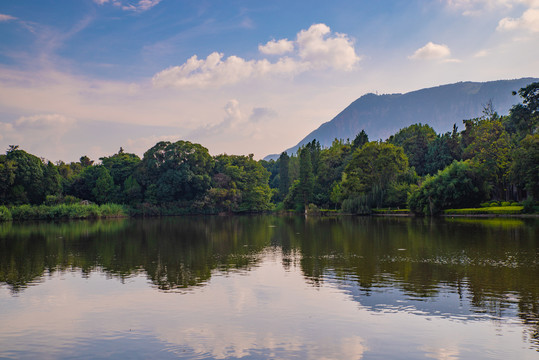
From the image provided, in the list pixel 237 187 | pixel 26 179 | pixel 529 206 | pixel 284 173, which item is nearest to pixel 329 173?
pixel 284 173

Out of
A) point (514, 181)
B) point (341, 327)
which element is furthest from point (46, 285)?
point (514, 181)

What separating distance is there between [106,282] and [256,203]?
264 ft

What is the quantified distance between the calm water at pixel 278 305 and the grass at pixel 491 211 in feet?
111

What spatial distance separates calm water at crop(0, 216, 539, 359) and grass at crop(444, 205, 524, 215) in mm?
33867

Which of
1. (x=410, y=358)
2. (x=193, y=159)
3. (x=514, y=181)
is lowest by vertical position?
(x=410, y=358)

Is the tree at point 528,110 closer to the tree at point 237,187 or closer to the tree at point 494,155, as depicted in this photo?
the tree at point 494,155

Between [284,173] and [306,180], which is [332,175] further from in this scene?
[284,173]

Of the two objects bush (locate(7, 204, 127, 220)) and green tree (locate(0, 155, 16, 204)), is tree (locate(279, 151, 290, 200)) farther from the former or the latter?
green tree (locate(0, 155, 16, 204))

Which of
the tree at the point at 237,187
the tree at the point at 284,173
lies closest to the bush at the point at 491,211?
the tree at the point at 237,187

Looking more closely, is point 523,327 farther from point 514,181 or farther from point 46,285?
point 514,181

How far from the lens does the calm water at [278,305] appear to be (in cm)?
886

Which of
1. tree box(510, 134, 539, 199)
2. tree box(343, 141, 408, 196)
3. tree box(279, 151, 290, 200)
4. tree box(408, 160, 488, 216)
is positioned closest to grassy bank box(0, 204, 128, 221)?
tree box(343, 141, 408, 196)

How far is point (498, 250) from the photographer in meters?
21.4

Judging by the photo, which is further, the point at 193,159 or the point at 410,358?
the point at 193,159
